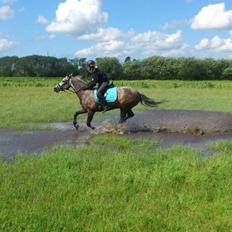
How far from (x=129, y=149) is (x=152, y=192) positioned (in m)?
4.40

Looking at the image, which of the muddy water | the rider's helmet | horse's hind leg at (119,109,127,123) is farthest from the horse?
the rider's helmet

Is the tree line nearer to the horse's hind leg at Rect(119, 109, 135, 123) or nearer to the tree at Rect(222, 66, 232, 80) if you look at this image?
the tree at Rect(222, 66, 232, 80)

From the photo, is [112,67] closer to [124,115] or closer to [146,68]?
[146,68]

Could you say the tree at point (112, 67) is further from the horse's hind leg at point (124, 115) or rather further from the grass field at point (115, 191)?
the grass field at point (115, 191)

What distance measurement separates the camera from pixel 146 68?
232 feet

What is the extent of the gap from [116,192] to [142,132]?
8500 millimetres

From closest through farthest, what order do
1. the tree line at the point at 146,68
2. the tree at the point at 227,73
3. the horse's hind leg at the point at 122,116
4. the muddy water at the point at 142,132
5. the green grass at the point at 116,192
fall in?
1. the green grass at the point at 116,192
2. the muddy water at the point at 142,132
3. the horse's hind leg at the point at 122,116
4. the tree line at the point at 146,68
5. the tree at the point at 227,73

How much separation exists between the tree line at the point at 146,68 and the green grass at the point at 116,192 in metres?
57.3

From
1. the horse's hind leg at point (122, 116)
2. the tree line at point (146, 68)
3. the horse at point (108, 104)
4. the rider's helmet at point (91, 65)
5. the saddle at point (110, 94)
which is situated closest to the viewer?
the rider's helmet at point (91, 65)

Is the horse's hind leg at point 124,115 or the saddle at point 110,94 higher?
the saddle at point 110,94

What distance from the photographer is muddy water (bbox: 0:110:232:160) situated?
1399 centimetres

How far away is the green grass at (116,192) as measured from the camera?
679 centimetres

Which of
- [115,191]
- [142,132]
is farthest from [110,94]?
[115,191]

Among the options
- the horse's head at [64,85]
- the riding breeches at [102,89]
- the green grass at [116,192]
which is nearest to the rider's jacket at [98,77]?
the riding breeches at [102,89]
